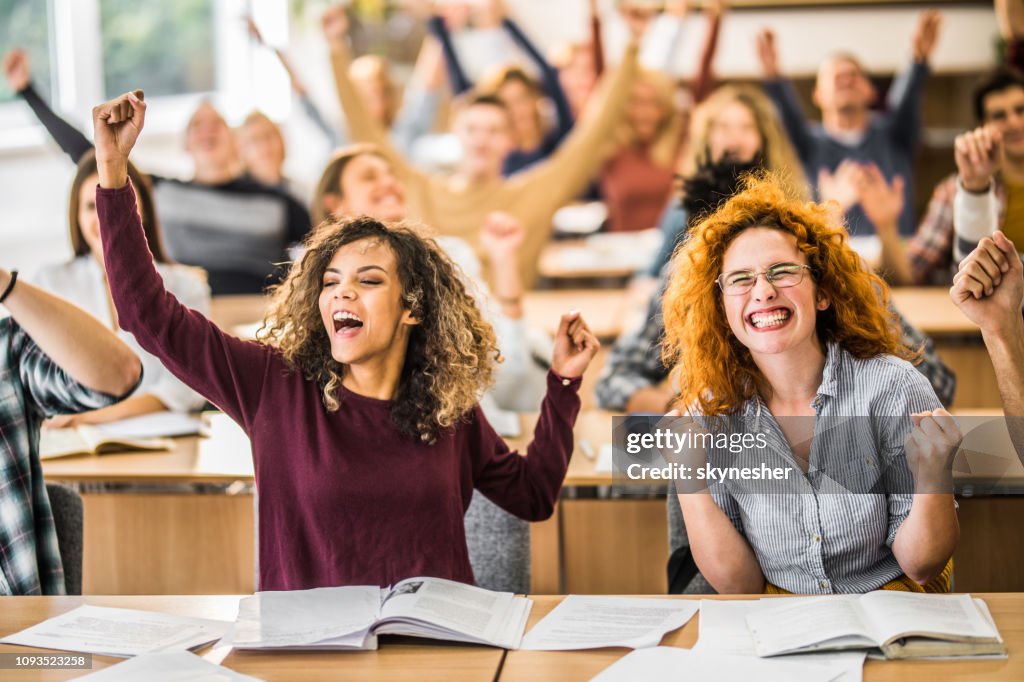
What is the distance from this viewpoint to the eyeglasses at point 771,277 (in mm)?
1789

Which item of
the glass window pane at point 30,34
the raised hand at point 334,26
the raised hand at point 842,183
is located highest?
the glass window pane at point 30,34

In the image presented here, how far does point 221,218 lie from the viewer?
4168 millimetres

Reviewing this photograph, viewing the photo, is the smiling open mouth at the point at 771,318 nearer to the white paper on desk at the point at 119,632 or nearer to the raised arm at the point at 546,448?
the raised arm at the point at 546,448

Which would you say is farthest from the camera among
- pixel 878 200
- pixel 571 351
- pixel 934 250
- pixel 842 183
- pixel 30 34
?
pixel 30 34

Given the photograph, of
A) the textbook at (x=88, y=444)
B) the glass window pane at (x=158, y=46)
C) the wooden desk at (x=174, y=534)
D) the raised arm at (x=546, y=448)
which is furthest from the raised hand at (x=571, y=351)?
the glass window pane at (x=158, y=46)

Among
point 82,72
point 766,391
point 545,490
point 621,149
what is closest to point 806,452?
point 766,391

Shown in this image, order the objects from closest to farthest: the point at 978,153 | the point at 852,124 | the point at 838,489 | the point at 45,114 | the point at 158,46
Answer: the point at 838,489, the point at 978,153, the point at 45,114, the point at 852,124, the point at 158,46

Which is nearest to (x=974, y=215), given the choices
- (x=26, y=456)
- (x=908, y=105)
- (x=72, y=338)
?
(x=72, y=338)

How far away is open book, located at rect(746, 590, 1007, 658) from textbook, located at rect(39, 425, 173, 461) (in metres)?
1.58

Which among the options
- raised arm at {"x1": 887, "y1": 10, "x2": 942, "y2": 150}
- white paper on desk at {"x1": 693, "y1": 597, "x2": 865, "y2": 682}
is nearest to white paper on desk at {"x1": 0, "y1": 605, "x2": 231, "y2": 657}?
white paper on desk at {"x1": 693, "y1": 597, "x2": 865, "y2": 682}

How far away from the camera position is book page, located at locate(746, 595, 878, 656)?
1369 millimetres

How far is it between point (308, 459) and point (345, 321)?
0.23 metres

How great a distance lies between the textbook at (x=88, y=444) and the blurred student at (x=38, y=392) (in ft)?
1.95

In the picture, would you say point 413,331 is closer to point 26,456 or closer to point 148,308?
point 148,308
